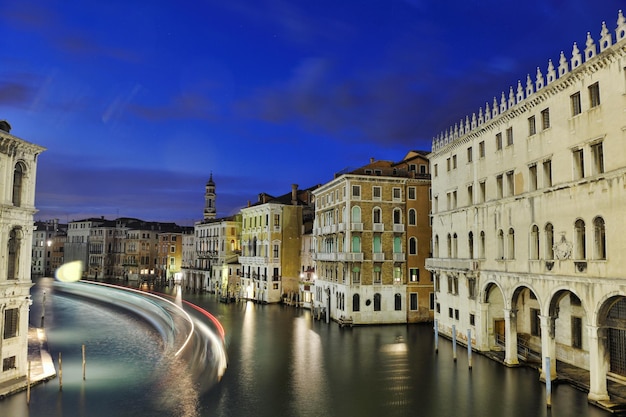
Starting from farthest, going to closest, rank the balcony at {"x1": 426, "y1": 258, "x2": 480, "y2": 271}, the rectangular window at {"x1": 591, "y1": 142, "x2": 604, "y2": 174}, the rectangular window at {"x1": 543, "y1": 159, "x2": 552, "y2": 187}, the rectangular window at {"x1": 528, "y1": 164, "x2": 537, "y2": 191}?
the balcony at {"x1": 426, "y1": 258, "x2": 480, "y2": 271} < the rectangular window at {"x1": 528, "y1": 164, "x2": 537, "y2": 191} < the rectangular window at {"x1": 543, "y1": 159, "x2": 552, "y2": 187} < the rectangular window at {"x1": 591, "y1": 142, "x2": 604, "y2": 174}

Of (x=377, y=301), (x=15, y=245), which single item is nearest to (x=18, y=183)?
(x=15, y=245)

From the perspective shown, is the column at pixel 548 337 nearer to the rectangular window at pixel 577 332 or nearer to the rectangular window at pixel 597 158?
the rectangular window at pixel 577 332

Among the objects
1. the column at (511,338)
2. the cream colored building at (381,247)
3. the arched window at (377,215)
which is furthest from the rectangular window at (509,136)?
the arched window at (377,215)

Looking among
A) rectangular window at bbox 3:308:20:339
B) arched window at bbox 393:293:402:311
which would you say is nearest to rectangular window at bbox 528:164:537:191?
arched window at bbox 393:293:402:311

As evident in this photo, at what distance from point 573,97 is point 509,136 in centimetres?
575

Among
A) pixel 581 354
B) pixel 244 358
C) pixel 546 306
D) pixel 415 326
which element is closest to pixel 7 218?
pixel 244 358

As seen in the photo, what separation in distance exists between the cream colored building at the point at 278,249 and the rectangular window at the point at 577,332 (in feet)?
126

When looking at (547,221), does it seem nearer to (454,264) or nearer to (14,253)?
(454,264)

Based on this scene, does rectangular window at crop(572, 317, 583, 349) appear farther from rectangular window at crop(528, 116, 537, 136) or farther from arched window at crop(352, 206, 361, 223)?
arched window at crop(352, 206, 361, 223)

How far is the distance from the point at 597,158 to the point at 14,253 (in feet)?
88.8

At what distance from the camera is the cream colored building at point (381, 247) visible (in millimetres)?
43312

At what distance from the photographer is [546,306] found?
23.8 metres

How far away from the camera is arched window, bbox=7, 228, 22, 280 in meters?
22.4

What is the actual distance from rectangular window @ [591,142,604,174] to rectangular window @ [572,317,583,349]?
9322 mm
